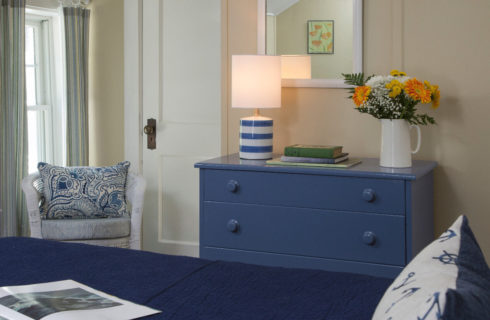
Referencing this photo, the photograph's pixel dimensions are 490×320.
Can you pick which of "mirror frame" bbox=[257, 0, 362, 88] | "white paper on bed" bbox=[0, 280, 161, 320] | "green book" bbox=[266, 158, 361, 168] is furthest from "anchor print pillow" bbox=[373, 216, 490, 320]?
"mirror frame" bbox=[257, 0, 362, 88]

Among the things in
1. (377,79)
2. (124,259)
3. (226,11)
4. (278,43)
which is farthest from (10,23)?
(124,259)

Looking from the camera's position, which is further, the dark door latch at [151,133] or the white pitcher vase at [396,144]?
the dark door latch at [151,133]

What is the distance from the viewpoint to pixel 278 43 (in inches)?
139

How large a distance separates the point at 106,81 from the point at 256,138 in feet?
5.11

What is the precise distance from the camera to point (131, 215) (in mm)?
3727

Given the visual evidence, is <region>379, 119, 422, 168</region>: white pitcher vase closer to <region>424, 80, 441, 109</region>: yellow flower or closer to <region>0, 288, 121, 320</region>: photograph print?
<region>424, 80, 441, 109</region>: yellow flower

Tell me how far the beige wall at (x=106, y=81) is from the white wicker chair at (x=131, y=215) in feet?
2.22

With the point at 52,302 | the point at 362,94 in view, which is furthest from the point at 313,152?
the point at 52,302

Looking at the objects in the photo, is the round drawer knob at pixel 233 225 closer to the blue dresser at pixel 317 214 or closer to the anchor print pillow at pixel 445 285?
the blue dresser at pixel 317 214

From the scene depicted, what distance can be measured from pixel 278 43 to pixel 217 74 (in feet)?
1.84

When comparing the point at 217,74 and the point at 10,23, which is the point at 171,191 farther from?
the point at 10,23

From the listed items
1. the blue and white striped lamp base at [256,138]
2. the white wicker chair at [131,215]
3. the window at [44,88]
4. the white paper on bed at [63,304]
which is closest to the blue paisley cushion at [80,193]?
the white wicker chair at [131,215]

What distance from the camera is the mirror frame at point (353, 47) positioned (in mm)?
3332

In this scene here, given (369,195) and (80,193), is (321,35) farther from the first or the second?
(80,193)
